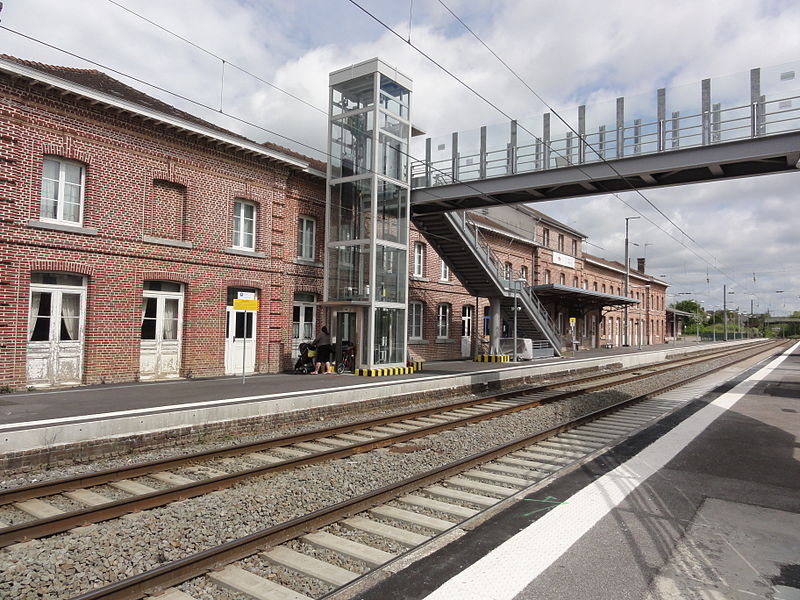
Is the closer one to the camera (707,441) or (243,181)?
(707,441)

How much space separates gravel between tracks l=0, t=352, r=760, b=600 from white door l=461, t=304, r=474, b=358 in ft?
63.3

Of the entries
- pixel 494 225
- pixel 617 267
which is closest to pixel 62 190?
pixel 494 225

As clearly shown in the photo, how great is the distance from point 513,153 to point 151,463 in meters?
14.2

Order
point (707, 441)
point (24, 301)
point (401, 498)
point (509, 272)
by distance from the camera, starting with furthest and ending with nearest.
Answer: point (509, 272), point (24, 301), point (707, 441), point (401, 498)

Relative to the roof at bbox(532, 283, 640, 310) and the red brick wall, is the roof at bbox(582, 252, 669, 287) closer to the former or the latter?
the roof at bbox(532, 283, 640, 310)

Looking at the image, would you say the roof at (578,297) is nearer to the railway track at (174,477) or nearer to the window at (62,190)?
the railway track at (174,477)

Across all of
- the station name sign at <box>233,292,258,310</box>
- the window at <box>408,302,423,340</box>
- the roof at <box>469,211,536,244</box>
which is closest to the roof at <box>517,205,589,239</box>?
the roof at <box>469,211,536,244</box>

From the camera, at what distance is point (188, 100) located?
400 inches

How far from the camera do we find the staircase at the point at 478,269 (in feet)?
73.3

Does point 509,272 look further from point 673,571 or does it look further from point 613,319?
point 673,571

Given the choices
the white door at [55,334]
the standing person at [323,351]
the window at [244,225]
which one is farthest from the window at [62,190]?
the standing person at [323,351]

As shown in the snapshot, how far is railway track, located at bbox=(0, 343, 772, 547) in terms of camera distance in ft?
18.0

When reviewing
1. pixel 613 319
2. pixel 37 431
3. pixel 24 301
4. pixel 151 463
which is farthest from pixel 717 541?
pixel 613 319

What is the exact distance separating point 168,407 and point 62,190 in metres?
7.03
